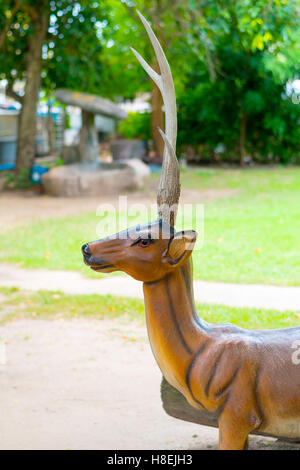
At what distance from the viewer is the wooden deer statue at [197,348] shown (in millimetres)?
2504

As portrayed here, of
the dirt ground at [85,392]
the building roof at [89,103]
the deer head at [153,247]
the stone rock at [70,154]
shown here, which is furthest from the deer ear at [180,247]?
the stone rock at [70,154]

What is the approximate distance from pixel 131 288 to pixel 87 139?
29.1 ft

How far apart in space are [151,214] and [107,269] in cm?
787

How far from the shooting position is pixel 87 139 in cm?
1495

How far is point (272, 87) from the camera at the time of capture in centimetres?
1841

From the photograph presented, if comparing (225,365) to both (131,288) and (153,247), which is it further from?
(131,288)

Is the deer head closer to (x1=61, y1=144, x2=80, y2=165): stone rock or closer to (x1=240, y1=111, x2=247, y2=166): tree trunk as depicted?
(x1=61, y1=144, x2=80, y2=165): stone rock

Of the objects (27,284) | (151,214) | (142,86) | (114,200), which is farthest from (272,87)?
(27,284)

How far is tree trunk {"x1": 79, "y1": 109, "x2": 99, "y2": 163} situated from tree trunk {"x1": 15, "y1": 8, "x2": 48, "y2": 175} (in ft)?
3.98

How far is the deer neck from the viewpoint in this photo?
2566 millimetres

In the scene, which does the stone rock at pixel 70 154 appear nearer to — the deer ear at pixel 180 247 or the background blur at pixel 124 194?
the background blur at pixel 124 194

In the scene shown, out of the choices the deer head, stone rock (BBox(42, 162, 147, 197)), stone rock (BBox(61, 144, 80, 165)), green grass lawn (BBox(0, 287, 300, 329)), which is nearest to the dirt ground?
green grass lawn (BBox(0, 287, 300, 329))

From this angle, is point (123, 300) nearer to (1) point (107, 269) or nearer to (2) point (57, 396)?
(2) point (57, 396)

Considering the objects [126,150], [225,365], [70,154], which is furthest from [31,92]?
[225,365]
